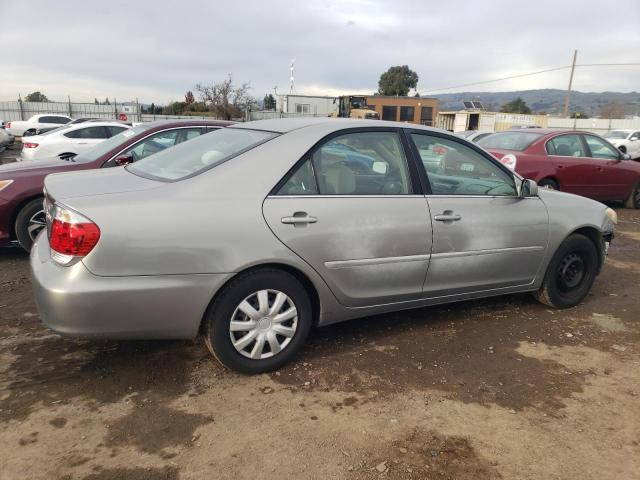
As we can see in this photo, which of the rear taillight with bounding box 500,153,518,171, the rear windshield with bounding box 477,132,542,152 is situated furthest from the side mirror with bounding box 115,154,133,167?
the rear windshield with bounding box 477,132,542,152

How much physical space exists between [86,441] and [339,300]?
1.65m

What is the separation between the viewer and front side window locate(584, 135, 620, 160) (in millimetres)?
8992

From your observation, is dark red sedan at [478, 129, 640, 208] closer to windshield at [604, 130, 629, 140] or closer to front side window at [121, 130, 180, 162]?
front side window at [121, 130, 180, 162]

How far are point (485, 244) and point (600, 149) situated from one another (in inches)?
A: 267

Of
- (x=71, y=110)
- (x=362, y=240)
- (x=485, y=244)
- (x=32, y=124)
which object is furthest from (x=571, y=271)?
(x=71, y=110)

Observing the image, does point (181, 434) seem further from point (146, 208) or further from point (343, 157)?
point (343, 157)

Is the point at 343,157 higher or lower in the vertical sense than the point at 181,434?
higher

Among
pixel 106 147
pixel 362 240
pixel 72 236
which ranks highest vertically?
pixel 106 147

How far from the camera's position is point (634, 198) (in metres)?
10.1

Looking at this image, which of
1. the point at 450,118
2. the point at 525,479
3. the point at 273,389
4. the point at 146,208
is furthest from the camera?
the point at 450,118

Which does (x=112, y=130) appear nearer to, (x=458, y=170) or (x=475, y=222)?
(x=458, y=170)

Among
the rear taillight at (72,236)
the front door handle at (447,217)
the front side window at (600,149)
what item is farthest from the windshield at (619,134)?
the rear taillight at (72,236)

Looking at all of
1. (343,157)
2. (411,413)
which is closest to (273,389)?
(411,413)

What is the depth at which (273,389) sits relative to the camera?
120 inches
